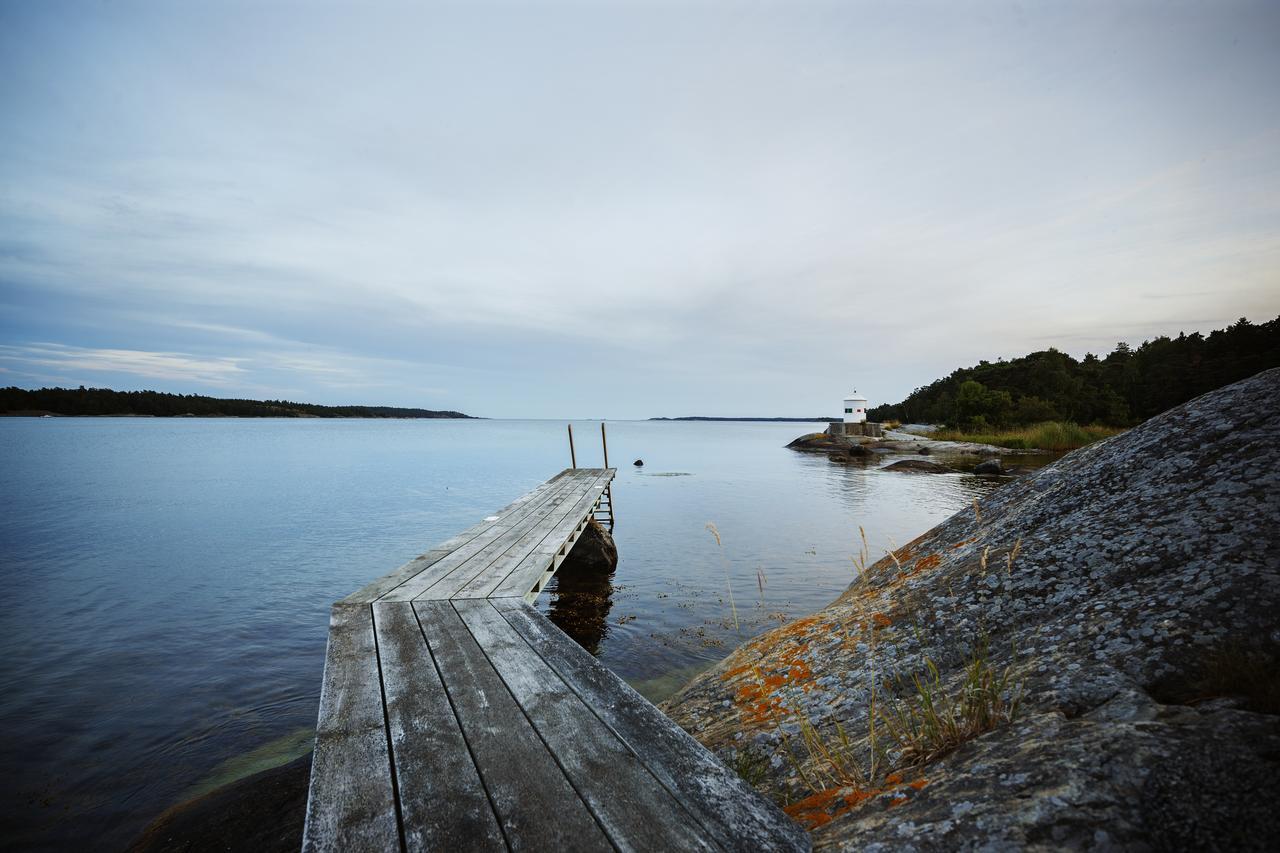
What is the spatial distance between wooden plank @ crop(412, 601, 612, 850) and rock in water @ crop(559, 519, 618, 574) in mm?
9327

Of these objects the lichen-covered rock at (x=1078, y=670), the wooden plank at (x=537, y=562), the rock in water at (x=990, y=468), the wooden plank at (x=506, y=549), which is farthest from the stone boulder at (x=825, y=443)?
the lichen-covered rock at (x=1078, y=670)

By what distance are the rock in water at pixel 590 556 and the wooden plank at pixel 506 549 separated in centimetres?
104

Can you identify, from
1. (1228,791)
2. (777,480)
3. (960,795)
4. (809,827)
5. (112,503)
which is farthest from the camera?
(777,480)

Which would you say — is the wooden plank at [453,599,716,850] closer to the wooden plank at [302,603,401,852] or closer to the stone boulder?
the wooden plank at [302,603,401,852]

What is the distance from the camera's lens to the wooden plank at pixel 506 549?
6191 mm

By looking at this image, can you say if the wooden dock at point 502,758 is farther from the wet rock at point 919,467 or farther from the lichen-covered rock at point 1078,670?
the wet rock at point 919,467

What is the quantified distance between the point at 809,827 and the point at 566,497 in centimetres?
1229

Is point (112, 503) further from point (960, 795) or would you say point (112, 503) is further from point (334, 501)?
point (960, 795)

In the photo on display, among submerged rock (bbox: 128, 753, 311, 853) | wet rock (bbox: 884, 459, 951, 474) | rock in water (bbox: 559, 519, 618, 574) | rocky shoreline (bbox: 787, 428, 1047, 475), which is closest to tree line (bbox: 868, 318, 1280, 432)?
rocky shoreline (bbox: 787, 428, 1047, 475)

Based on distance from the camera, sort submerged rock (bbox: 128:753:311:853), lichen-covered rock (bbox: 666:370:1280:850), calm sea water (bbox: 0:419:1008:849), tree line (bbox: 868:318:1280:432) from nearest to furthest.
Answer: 1. lichen-covered rock (bbox: 666:370:1280:850)
2. submerged rock (bbox: 128:753:311:853)
3. calm sea water (bbox: 0:419:1008:849)
4. tree line (bbox: 868:318:1280:432)

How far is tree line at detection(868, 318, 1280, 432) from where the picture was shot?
110 ft

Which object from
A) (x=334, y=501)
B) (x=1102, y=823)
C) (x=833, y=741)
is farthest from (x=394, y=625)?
(x=334, y=501)

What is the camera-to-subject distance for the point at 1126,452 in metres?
3.78

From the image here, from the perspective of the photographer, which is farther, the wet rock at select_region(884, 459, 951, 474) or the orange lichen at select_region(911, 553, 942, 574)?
the wet rock at select_region(884, 459, 951, 474)
